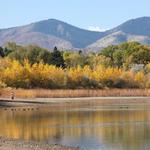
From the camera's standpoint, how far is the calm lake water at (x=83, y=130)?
3912 cm

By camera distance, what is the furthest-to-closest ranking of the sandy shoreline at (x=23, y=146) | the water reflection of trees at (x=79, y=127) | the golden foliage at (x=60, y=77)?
the golden foliage at (x=60, y=77)
the water reflection of trees at (x=79, y=127)
the sandy shoreline at (x=23, y=146)

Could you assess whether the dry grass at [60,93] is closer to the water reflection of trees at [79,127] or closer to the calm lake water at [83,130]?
the water reflection of trees at [79,127]

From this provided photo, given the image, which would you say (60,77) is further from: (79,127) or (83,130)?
(83,130)

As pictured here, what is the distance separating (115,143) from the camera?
39094 millimetres

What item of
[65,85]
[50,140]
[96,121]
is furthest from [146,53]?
[50,140]

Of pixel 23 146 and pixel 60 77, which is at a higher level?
pixel 60 77

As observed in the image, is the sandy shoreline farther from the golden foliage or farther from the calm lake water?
the golden foliage

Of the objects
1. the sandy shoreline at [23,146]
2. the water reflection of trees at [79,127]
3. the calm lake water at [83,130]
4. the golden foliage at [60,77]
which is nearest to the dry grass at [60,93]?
the golden foliage at [60,77]

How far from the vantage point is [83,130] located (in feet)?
157

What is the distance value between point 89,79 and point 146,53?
58305 mm

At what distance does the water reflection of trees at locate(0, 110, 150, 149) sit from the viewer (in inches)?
1677

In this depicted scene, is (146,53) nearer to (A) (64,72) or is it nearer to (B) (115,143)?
(A) (64,72)

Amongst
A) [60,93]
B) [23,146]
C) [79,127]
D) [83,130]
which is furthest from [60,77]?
[23,146]

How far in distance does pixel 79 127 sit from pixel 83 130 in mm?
2766
